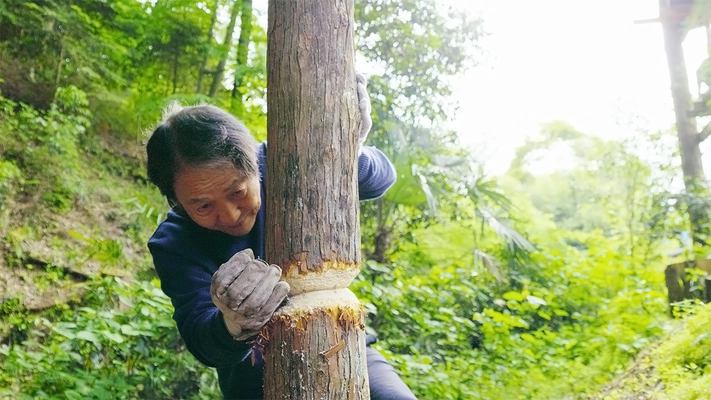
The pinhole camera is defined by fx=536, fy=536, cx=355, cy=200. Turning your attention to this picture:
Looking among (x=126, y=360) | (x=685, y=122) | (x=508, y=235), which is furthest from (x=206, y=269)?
(x=685, y=122)

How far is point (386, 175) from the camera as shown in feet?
7.04

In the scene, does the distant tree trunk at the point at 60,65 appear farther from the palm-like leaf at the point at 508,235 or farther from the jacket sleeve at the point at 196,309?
the jacket sleeve at the point at 196,309

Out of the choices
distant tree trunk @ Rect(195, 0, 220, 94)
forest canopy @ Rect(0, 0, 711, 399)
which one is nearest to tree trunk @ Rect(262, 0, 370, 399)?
forest canopy @ Rect(0, 0, 711, 399)

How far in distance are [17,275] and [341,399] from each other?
528 cm

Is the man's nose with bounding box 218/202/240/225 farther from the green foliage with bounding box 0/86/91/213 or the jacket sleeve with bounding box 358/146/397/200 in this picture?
the green foliage with bounding box 0/86/91/213

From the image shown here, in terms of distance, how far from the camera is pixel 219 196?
1621 mm

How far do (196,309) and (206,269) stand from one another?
23 centimetres

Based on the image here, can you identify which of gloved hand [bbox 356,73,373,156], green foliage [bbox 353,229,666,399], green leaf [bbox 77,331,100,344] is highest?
gloved hand [bbox 356,73,373,156]

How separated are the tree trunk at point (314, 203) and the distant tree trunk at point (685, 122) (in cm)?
572

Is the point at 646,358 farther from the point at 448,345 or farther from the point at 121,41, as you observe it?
the point at 121,41

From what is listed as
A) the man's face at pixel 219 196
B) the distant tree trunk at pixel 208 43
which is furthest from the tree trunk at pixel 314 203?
the distant tree trunk at pixel 208 43

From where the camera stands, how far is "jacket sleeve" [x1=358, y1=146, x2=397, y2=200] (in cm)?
197

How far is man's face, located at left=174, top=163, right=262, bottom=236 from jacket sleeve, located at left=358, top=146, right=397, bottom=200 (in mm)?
420

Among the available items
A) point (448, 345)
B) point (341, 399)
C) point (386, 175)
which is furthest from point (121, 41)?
point (341, 399)
